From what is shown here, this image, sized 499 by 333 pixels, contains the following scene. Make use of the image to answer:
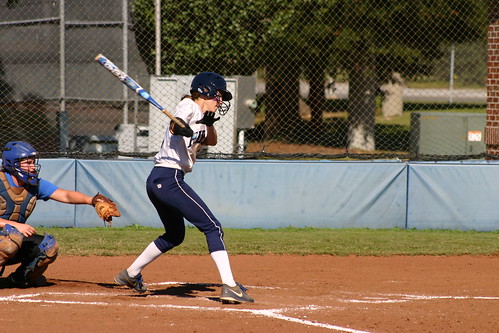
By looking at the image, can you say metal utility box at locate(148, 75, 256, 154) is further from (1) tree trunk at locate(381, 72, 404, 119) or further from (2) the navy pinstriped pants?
(1) tree trunk at locate(381, 72, 404, 119)

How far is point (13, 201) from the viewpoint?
240 inches

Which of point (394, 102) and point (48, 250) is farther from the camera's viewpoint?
point (394, 102)

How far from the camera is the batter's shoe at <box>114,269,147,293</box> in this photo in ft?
20.4

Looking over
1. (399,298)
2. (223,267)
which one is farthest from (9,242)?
(399,298)

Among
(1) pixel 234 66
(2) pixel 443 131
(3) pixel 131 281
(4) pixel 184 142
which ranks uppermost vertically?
(1) pixel 234 66

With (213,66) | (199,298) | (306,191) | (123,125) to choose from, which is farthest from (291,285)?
(213,66)

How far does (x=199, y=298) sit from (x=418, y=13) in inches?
493

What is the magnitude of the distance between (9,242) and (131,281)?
3.45ft

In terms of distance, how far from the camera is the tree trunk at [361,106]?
65.0 ft

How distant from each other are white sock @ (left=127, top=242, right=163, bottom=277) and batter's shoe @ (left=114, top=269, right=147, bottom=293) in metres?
0.04

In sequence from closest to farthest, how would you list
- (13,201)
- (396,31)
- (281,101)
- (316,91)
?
1. (13,201)
2. (396,31)
3. (281,101)
4. (316,91)

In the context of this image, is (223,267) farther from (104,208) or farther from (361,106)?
(361,106)

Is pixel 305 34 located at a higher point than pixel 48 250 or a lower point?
higher

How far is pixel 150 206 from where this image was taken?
10.3 metres
